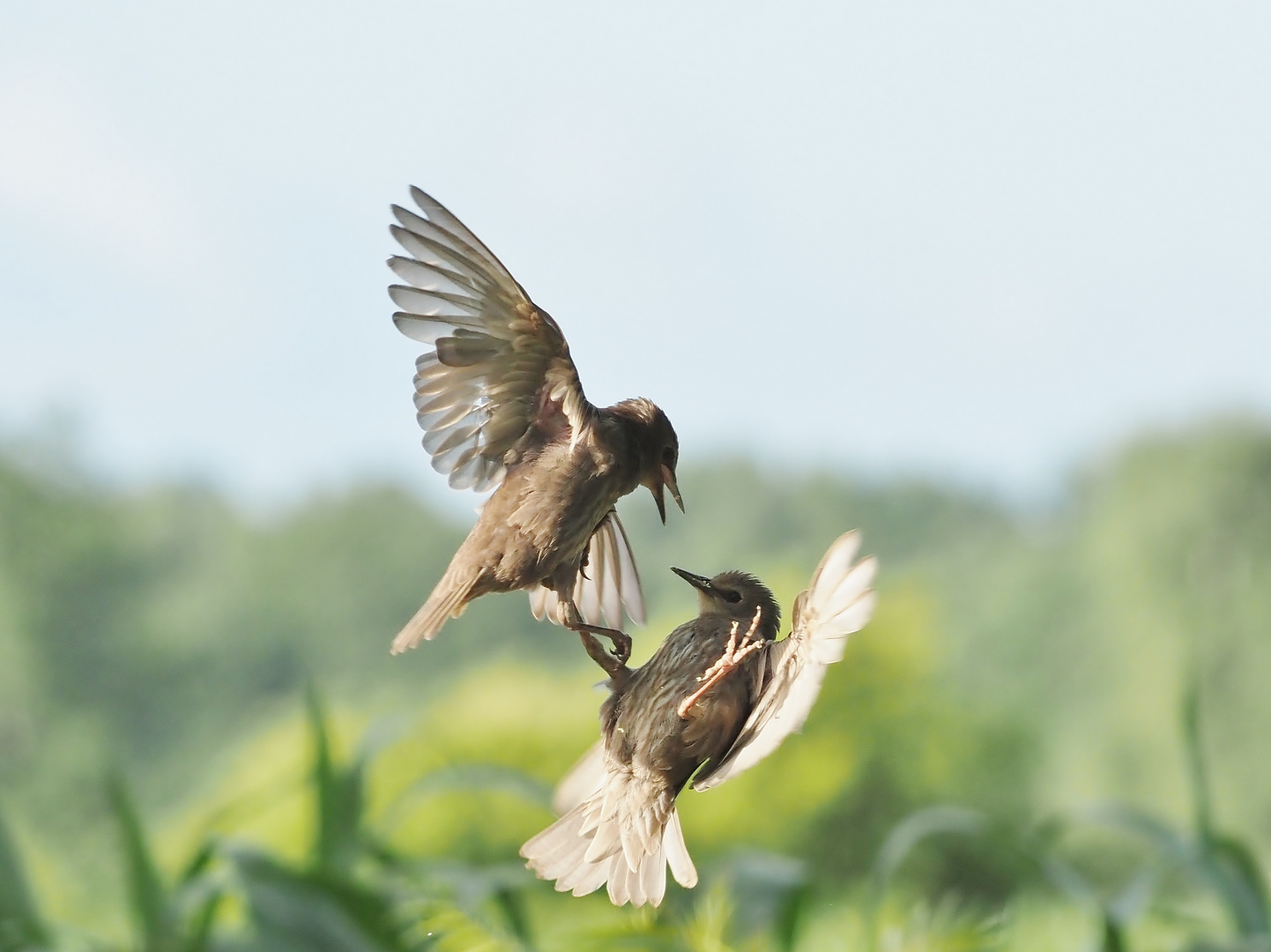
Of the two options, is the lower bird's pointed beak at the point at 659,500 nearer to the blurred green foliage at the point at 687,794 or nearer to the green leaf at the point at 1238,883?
the blurred green foliage at the point at 687,794

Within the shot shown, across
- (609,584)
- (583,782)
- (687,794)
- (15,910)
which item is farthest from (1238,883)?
(687,794)

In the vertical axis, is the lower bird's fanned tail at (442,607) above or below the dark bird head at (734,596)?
above

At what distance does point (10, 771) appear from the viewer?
57.7ft

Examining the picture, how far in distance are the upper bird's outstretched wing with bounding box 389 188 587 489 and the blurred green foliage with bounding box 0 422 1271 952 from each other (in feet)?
0.86

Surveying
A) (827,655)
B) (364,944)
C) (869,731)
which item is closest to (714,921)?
(364,944)

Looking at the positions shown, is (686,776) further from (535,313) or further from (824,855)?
(824,855)

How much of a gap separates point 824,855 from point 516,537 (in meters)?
10.3

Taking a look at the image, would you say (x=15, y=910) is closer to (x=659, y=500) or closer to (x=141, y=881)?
(x=141, y=881)

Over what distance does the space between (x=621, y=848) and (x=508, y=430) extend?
1.09ft

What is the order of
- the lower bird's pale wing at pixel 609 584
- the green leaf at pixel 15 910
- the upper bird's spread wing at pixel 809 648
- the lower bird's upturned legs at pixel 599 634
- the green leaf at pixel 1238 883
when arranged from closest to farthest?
the upper bird's spread wing at pixel 809 648, the lower bird's upturned legs at pixel 599 634, the lower bird's pale wing at pixel 609 584, the green leaf at pixel 15 910, the green leaf at pixel 1238 883

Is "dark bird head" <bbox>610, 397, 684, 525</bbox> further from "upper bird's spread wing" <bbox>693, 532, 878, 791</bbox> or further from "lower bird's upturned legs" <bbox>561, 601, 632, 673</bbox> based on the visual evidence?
"upper bird's spread wing" <bbox>693, 532, 878, 791</bbox>

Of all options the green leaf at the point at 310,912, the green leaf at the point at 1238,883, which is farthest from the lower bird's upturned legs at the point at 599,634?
the green leaf at the point at 1238,883

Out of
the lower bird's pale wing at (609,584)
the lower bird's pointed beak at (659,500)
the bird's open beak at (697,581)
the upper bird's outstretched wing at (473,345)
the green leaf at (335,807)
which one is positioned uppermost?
the upper bird's outstretched wing at (473,345)

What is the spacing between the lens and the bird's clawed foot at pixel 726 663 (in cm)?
94
